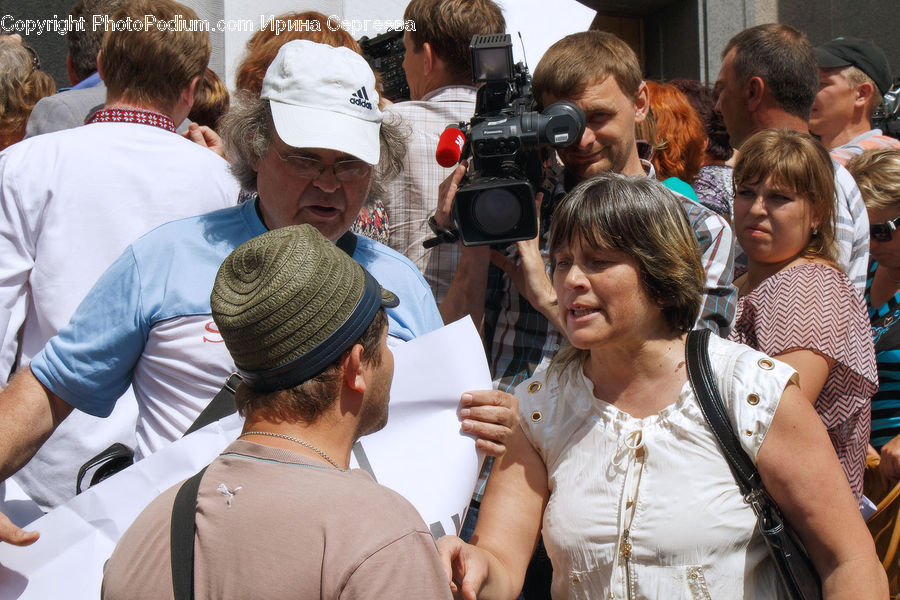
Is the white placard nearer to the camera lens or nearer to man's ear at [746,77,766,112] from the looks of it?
the camera lens

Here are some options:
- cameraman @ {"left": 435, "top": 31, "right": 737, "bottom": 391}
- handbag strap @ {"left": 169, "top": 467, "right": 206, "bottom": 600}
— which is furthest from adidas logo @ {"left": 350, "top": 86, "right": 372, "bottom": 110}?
handbag strap @ {"left": 169, "top": 467, "right": 206, "bottom": 600}

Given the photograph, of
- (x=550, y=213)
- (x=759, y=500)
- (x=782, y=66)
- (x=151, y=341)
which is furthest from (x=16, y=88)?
(x=759, y=500)

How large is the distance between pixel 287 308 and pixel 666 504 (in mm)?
950

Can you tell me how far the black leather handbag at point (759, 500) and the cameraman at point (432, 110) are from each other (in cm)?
117

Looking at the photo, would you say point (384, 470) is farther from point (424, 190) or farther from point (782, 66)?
point (782, 66)

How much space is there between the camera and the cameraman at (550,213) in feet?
8.52

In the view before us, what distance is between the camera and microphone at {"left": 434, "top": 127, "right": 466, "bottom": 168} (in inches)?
103

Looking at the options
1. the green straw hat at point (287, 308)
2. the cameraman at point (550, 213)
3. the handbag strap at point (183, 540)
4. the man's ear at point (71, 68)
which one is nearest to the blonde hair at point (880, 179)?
the cameraman at point (550, 213)

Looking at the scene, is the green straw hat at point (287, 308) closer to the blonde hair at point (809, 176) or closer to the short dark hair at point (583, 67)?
the short dark hair at point (583, 67)

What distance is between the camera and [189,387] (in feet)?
6.86

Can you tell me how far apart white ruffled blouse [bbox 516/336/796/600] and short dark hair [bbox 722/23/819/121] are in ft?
6.11

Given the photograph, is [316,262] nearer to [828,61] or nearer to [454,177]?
[454,177]

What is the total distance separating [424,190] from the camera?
3.11 m

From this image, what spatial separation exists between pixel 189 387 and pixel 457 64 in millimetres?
1619
